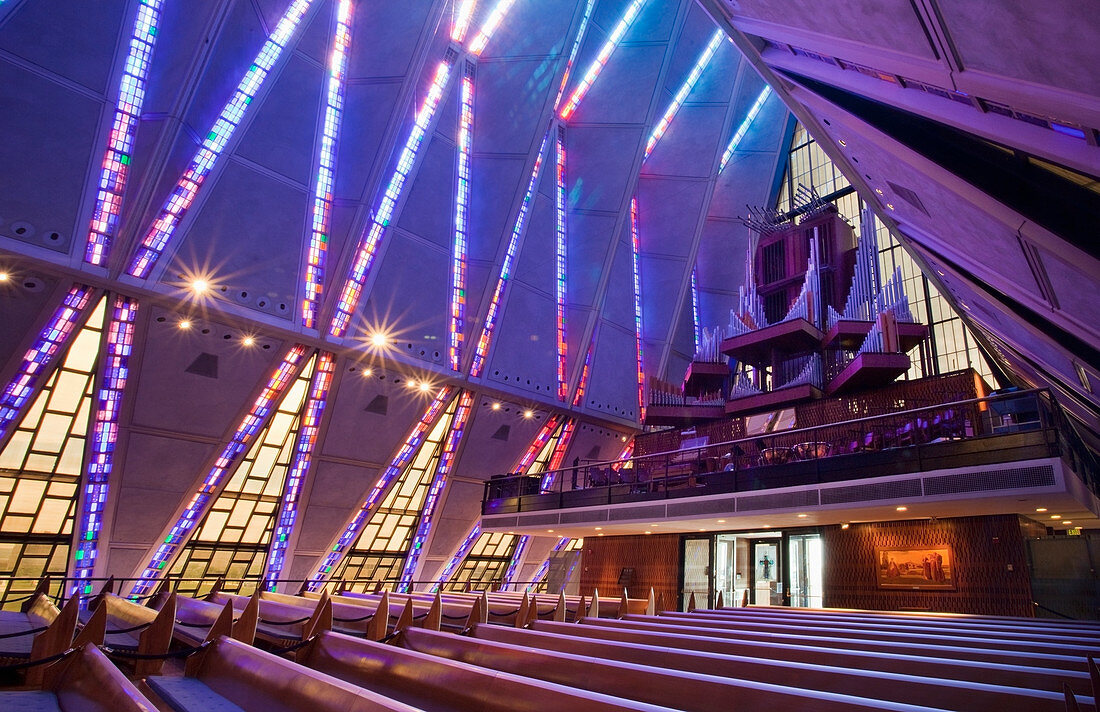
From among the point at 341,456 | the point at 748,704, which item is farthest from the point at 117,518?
the point at 748,704

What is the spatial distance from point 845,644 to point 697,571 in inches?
338

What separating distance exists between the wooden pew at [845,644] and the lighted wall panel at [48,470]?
8982 millimetres

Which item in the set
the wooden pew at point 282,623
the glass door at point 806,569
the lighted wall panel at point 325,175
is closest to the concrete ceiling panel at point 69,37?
the lighted wall panel at point 325,175

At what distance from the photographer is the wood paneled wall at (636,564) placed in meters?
11.8

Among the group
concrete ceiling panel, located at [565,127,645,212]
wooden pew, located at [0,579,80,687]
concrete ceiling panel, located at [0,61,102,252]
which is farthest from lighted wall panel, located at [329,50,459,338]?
wooden pew, located at [0,579,80,687]

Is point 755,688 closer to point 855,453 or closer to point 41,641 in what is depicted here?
point 41,641

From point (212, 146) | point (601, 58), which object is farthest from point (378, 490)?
point (601, 58)

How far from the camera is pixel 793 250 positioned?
14.6 meters

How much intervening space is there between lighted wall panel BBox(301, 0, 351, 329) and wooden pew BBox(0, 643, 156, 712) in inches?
365

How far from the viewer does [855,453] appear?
813cm

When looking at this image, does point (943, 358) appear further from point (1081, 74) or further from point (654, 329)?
point (1081, 74)

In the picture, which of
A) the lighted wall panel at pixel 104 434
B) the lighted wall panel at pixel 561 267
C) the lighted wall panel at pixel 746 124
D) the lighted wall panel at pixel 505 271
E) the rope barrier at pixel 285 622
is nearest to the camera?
the rope barrier at pixel 285 622

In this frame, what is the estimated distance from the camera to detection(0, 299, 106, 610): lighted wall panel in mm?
9484

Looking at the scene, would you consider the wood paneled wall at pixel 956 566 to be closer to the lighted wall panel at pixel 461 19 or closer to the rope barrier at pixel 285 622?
the rope barrier at pixel 285 622
